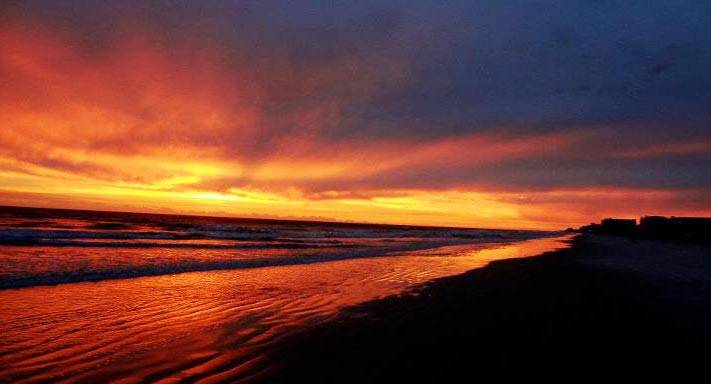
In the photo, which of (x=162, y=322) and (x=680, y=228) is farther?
(x=680, y=228)

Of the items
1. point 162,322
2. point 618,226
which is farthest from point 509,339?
point 618,226

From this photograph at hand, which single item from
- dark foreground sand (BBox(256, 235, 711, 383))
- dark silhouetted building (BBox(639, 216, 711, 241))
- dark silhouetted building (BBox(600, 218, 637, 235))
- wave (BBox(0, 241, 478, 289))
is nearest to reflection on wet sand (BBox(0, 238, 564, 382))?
dark foreground sand (BBox(256, 235, 711, 383))

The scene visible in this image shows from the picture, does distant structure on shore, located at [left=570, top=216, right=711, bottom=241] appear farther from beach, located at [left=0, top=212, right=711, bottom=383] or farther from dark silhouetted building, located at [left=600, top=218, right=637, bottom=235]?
beach, located at [left=0, top=212, right=711, bottom=383]

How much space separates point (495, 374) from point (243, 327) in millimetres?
4699

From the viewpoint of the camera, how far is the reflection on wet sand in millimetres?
5668

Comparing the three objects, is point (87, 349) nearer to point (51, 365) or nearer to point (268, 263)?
point (51, 365)

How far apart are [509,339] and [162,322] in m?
6.54

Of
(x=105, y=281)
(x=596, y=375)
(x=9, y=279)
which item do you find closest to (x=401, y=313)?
(x=596, y=375)

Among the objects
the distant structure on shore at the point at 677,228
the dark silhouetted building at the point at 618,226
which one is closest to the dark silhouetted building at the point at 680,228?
the distant structure on shore at the point at 677,228

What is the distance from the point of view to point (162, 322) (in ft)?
27.1

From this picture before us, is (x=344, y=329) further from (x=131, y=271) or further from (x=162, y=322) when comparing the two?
(x=131, y=271)

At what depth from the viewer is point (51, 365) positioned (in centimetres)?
571

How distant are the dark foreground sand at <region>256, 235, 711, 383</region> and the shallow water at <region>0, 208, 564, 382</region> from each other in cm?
90

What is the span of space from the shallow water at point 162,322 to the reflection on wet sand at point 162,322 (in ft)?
0.05
